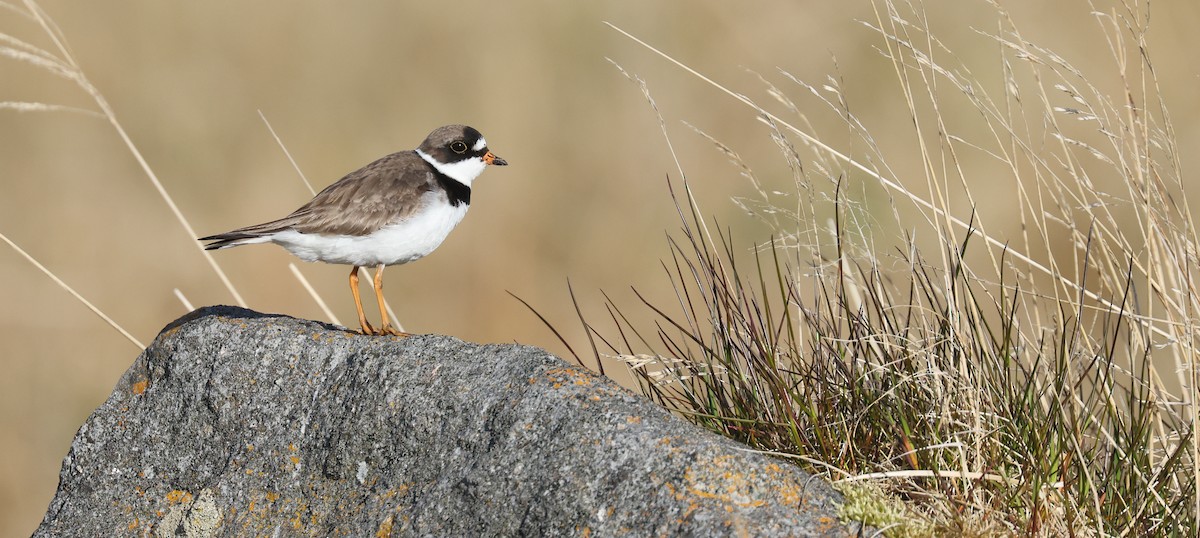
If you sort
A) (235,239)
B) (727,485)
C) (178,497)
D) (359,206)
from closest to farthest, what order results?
(727,485) < (178,497) < (235,239) < (359,206)

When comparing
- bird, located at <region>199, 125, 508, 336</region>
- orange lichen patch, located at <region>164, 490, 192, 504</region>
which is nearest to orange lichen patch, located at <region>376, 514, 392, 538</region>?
orange lichen patch, located at <region>164, 490, 192, 504</region>

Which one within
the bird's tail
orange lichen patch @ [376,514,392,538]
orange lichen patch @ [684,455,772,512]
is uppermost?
the bird's tail

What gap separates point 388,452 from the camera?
3703mm

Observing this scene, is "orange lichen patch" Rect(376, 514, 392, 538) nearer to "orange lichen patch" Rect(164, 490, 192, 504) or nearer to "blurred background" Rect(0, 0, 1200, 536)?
"orange lichen patch" Rect(164, 490, 192, 504)

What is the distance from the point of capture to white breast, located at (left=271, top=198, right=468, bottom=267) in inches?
203

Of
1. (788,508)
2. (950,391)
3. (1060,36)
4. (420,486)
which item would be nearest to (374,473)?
(420,486)

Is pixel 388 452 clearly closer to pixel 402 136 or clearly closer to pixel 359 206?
pixel 359 206

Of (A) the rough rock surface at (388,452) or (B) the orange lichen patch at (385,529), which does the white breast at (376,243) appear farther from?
(B) the orange lichen patch at (385,529)

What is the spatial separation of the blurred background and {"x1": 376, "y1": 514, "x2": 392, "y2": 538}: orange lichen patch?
638 centimetres

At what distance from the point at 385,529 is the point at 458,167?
8.45ft

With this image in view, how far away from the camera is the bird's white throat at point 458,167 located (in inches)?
224

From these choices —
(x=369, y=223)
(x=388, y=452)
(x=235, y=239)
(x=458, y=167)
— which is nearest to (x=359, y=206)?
(x=369, y=223)

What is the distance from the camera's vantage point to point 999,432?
3.46 meters

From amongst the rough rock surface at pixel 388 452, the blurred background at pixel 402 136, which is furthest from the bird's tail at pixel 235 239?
the blurred background at pixel 402 136
